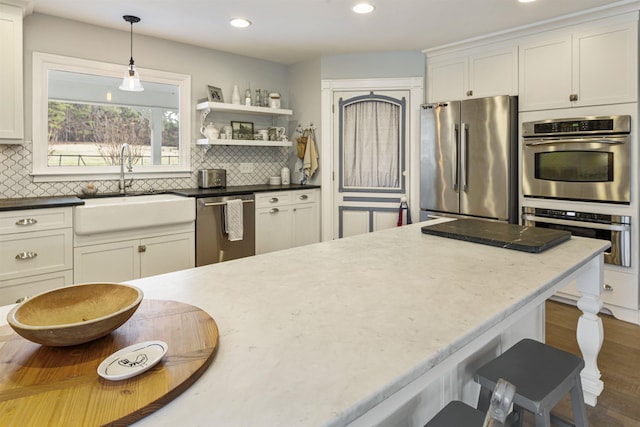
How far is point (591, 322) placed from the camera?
1.98 meters

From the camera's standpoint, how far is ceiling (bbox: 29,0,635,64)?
10.3ft

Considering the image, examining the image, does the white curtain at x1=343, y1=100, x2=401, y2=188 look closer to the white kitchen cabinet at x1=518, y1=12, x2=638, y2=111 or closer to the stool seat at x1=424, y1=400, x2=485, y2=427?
the white kitchen cabinet at x1=518, y1=12, x2=638, y2=111

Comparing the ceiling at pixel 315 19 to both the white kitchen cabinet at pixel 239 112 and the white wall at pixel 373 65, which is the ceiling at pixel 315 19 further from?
the white kitchen cabinet at pixel 239 112

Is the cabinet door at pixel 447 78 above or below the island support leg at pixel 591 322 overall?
above

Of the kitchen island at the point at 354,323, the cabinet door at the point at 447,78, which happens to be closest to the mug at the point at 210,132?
the cabinet door at the point at 447,78

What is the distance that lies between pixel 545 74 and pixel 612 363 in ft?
7.83

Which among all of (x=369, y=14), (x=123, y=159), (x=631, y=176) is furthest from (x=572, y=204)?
(x=123, y=159)

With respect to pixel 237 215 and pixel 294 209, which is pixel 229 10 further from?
pixel 294 209

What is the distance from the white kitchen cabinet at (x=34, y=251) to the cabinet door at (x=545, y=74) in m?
3.91

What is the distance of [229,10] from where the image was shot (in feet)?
10.7

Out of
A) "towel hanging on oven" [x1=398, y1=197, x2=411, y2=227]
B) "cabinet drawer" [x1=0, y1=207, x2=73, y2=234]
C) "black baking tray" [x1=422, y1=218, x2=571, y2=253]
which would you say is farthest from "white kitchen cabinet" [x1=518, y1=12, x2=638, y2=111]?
"cabinet drawer" [x1=0, y1=207, x2=73, y2=234]

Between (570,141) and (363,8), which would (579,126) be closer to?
(570,141)

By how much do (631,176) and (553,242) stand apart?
2000 mm

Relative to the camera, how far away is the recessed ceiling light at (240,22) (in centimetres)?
349
